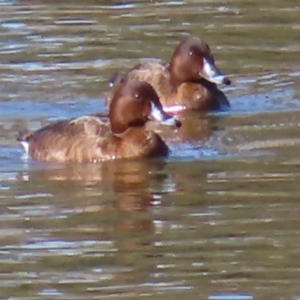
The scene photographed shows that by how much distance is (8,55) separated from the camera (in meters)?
16.8

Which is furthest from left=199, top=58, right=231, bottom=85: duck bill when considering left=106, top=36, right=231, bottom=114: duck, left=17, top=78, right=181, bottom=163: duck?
left=17, top=78, right=181, bottom=163: duck

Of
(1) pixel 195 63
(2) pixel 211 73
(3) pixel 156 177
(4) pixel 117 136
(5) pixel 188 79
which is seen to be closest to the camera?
(3) pixel 156 177

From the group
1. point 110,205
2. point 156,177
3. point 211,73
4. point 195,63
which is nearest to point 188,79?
point 195,63

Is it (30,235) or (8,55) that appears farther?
(8,55)

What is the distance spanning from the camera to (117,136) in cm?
1265

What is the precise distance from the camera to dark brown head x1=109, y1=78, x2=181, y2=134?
493 inches

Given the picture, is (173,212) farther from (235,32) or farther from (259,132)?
(235,32)

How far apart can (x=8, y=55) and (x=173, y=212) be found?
699cm

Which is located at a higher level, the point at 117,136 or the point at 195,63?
the point at 195,63

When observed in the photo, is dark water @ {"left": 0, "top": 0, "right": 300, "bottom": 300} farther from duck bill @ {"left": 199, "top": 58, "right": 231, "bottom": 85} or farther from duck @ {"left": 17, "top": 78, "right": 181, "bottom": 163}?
duck bill @ {"left": 199, "top": 58, "right": 231, "bottom": 85}

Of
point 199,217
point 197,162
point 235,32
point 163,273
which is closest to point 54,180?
point 197,162

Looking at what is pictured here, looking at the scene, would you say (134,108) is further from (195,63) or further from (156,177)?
(195,63)

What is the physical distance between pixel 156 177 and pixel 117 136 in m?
1.09

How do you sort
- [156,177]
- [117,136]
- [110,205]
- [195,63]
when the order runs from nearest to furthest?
[110,205] < [156,177] < [117,136] < [195,63]
